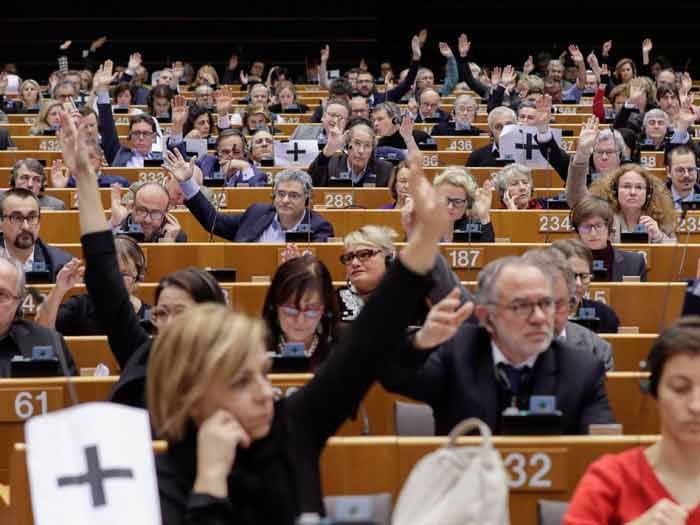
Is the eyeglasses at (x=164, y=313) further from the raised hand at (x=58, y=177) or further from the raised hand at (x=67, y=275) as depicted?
the raised hand at (x=58, y=177)

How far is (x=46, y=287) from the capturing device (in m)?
5.86

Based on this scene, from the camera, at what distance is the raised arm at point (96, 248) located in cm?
333

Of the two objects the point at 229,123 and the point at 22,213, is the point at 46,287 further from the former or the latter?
the point at 229,123

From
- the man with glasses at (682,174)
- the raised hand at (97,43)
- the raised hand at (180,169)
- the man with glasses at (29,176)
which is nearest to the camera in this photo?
the raised hand at (180,169)

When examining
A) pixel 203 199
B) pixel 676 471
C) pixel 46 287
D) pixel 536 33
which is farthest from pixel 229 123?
pixel 676 471

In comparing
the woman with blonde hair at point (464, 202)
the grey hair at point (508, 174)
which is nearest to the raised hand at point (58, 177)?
the grey hair at point (508, 174)

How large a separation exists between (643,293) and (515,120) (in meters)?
4.45

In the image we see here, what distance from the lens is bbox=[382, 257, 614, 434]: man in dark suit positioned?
11.2 ft

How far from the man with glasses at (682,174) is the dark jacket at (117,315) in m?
5.04

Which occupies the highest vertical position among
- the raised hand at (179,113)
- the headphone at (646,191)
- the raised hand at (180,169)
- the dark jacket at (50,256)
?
the raised hand at (179,113)

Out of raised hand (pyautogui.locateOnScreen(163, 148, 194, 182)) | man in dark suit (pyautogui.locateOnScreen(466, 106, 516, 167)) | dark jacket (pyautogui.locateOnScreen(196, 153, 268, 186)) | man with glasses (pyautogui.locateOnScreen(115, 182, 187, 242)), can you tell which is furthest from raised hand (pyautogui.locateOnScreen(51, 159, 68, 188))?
man in dark suit (pyautogui.locateOnScreen(466, 106, 516, 167))

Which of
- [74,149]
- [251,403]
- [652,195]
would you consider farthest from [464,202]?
[251,403]

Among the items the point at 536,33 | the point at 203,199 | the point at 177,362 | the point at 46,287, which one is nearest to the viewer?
the point at 177,362

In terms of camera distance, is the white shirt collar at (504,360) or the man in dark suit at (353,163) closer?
the white shirt collar at (504,360)
